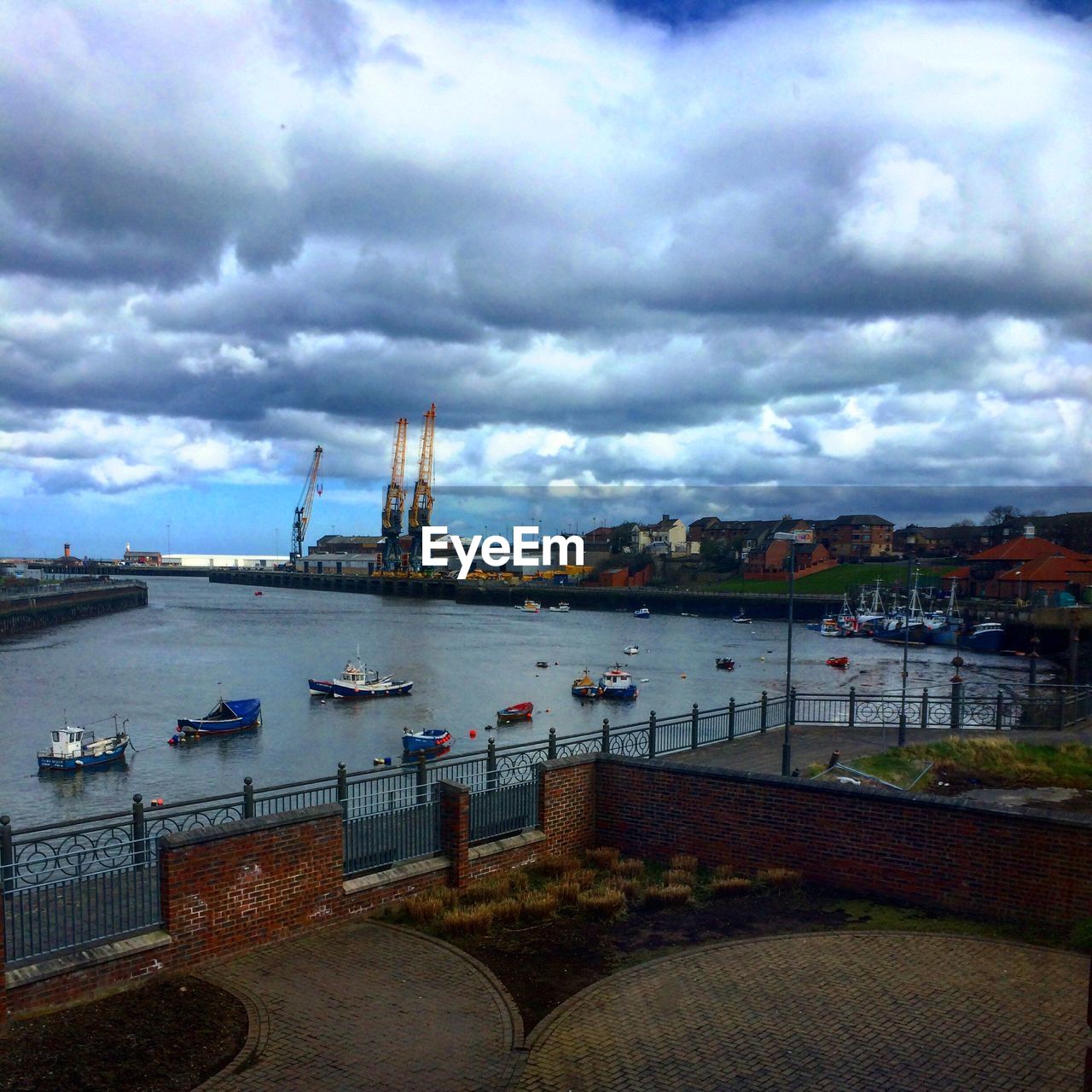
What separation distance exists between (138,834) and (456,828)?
13.0 feet

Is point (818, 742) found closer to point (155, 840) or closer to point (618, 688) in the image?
point (155, 840)

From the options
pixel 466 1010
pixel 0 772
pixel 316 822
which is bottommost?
pixel 0 772

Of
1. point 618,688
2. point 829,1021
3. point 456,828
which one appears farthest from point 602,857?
point 618,688

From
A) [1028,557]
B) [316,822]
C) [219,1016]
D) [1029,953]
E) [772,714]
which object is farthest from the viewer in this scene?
[1028,557]

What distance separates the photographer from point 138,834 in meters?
10.5

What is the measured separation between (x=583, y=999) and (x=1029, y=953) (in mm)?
4913

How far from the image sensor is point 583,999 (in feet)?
30.9

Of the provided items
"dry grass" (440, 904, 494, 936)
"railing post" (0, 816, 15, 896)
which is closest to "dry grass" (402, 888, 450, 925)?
"dry grass" (440, 904, 494, 936)

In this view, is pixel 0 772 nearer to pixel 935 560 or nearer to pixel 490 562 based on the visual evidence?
pixel 935 560

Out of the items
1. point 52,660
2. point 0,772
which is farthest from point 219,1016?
point 52,660

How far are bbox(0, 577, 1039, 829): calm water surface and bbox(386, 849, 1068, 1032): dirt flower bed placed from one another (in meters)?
A: 25.2

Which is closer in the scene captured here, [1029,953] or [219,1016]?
[219,1016]

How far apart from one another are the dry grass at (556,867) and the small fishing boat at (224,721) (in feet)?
117

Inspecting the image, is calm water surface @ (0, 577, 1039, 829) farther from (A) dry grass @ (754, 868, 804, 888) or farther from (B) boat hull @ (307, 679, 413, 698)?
(A) dry grass @ (754, 868, 804, 888)
